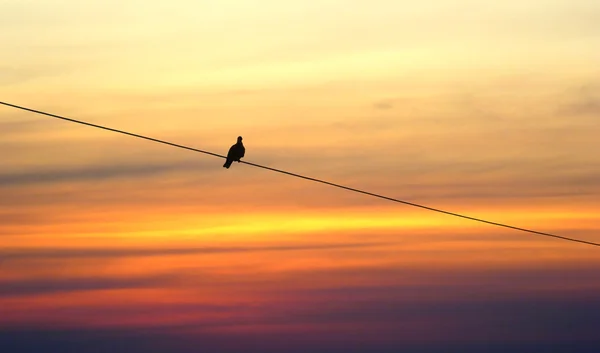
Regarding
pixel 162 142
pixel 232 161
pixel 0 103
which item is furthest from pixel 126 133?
pixel 232 161

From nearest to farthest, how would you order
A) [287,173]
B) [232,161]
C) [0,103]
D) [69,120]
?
[0,103], [69,120], [287,173], [232,161]

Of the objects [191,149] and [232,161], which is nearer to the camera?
[191,149]

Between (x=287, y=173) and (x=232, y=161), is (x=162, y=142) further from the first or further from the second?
(x=232, y=161)

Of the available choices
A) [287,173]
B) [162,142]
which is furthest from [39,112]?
[287,173]

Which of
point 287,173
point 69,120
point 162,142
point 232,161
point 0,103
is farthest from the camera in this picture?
point 232,161

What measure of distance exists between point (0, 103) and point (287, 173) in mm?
8324

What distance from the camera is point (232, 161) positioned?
130 feet

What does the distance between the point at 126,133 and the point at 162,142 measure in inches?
42.9

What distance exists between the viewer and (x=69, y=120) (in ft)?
80.6

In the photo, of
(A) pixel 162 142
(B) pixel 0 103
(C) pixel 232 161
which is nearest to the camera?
(B) pixel 0 103

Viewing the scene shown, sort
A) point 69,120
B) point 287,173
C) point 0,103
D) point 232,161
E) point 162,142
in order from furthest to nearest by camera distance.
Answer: point 232,161
point 287,173
point 162,142
point 69,120
point 0,103

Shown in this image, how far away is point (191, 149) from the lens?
27000 millimetres

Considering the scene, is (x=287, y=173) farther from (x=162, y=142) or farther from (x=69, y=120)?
(x=69, y=120)

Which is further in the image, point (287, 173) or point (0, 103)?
point (287, 173)
